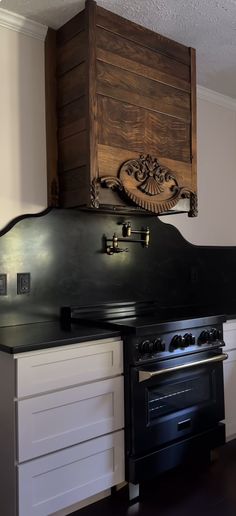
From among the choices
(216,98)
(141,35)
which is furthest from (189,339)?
(216,98)

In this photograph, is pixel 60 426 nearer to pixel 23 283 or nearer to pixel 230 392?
pixel 23 283

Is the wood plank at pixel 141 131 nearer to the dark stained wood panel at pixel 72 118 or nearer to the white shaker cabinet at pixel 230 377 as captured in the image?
the dark stained wood panel at pixel 72 118

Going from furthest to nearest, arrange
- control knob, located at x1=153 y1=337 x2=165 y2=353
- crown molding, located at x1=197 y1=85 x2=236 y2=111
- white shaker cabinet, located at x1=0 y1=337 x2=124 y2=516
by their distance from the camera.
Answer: crown molding, located at x1=197 y1=85 x2=236 y2=111 < control knob, located at x1=153 y1=337 x2=165 y2=353 < white shaker cabinet, located at x1=0 y1=337 x2=124 y2=516

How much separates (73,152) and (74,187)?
0.18 m

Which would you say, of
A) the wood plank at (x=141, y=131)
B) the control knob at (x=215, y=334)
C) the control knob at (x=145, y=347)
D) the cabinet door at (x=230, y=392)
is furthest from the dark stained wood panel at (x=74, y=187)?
the cabinet door at (x=230, y=392)

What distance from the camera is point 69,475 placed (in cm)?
176

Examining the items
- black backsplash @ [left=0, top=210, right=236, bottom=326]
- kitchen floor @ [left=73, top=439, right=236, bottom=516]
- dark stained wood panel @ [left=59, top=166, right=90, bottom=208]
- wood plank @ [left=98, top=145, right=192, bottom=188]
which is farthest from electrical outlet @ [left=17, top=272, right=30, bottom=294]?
kitchen floor @ [left=73, top=439, right=236, bottom=516]

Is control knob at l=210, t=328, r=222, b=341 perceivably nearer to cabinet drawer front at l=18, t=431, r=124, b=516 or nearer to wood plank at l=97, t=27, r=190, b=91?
cabinet drawer front at l=18, t=431, r=124, b=516

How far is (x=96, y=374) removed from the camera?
1865 millimetres

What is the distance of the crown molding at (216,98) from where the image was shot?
3.19m

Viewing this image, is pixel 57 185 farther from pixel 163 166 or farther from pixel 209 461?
pixel 209 461

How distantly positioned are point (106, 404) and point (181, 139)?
1571mm

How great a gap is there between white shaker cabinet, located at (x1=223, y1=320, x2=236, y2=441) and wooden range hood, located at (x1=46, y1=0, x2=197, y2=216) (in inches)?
30.3

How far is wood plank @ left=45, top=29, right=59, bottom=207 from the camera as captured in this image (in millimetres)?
2361
